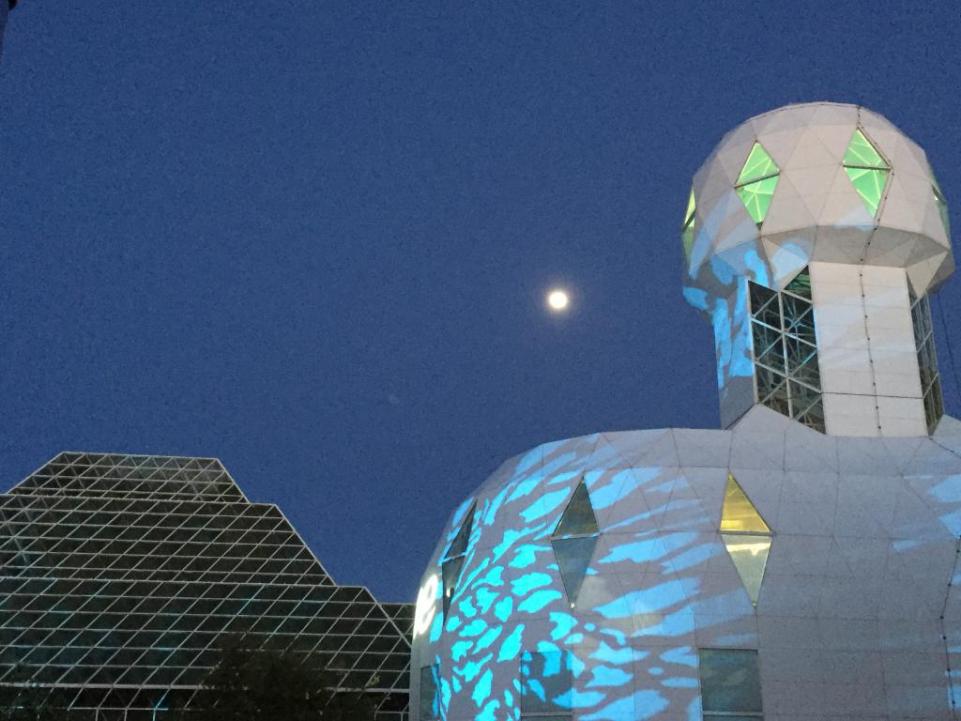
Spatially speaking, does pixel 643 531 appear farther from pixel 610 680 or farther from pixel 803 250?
pixel 803 250

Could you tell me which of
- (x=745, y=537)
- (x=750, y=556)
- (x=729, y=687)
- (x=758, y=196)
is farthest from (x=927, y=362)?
(x=729, y=687)

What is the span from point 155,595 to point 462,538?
1339 cm

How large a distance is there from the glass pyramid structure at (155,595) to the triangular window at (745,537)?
11230mm

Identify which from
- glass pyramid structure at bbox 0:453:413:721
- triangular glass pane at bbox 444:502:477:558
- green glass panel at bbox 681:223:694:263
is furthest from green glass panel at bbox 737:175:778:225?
glass pyramid structure at bbox 0:453:413:721

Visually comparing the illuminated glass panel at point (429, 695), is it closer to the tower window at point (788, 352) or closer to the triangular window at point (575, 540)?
the triangular window at point (575, 540)

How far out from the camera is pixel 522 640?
23.0 m

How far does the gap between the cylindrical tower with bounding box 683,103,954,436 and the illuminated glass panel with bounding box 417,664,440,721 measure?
10.6 metres

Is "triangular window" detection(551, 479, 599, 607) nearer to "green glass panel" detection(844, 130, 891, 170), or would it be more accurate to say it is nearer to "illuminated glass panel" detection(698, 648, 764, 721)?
"illuminated glass panel" detection(698, 648, 764, 721)

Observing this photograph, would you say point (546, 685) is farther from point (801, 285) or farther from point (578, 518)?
point (801, 285)

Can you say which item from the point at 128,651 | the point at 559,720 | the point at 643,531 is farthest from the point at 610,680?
the point at 128,651

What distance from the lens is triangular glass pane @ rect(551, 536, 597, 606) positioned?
2305 cm

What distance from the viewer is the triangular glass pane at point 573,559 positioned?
23047 millimetres

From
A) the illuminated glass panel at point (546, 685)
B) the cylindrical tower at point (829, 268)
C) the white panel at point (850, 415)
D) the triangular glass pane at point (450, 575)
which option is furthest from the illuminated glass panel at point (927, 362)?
the triangular glass pane at point (450, 575)

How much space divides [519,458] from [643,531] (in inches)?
183
